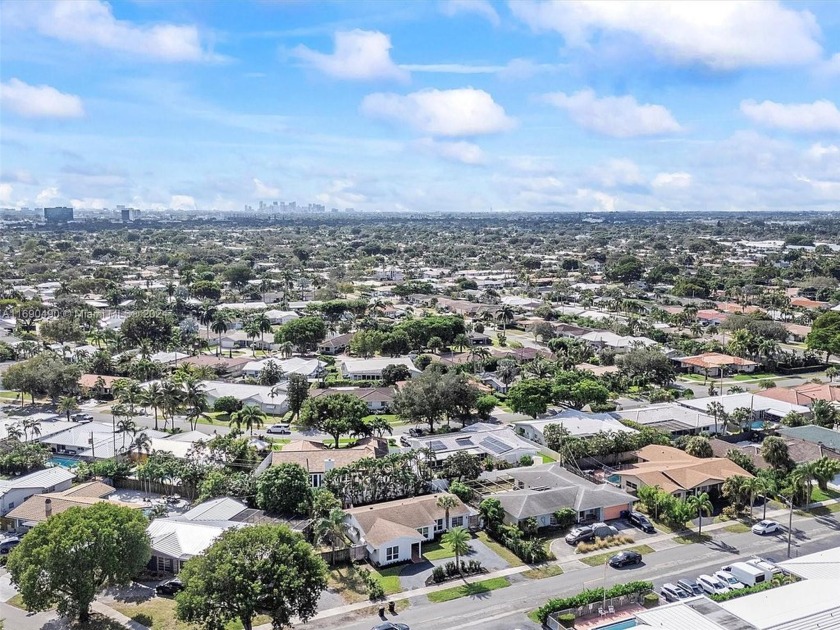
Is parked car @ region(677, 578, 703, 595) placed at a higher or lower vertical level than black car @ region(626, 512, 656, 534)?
higher

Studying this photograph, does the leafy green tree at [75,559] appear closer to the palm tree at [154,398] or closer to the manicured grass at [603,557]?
the manicured grass at [603,557]

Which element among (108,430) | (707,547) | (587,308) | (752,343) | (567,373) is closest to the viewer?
(707,547)

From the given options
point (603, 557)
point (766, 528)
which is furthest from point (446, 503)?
point (766, 528)

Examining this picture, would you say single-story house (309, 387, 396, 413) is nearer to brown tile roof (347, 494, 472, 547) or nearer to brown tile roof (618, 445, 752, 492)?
brown tile roof (347, 494, 472, 547)

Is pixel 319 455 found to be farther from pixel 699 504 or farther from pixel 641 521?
pixel 699 504

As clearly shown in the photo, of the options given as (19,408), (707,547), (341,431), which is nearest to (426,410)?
(341,431)

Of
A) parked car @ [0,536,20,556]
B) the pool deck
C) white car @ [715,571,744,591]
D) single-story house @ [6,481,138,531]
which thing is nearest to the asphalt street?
white car @ [715,571,744,591]

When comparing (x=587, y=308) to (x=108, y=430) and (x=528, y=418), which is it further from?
(x=108, y=430)
